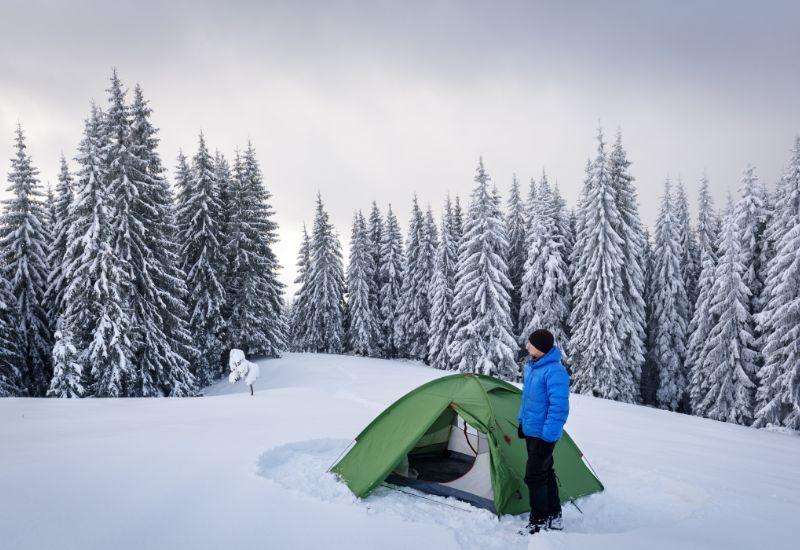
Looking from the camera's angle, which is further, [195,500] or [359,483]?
[359,483]

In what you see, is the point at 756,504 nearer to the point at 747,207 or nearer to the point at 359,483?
the point at 359,483

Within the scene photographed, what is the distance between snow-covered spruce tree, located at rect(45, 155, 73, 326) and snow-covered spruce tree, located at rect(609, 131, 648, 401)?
27971 millimetres

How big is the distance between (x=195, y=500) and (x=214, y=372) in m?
23.6

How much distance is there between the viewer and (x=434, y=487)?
21.7 ft

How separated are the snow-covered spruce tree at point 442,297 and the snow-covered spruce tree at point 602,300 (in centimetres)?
954

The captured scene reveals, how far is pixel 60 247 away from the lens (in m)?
21.8

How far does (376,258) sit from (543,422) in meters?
40.2

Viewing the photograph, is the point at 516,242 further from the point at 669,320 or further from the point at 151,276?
the point at 151,276

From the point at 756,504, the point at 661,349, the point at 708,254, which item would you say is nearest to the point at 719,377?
the point at 661,349

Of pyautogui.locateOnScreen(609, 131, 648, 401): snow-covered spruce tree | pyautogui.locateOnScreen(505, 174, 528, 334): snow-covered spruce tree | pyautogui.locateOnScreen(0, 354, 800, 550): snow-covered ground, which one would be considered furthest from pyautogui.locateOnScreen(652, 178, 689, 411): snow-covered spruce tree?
pyautogui.locateOnScreen(0, 354, 800, 550): snow-covered ground

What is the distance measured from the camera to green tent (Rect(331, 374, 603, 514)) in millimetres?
6055

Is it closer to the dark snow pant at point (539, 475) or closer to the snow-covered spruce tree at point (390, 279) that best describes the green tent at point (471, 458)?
the dark snow pant at point (539, 475)

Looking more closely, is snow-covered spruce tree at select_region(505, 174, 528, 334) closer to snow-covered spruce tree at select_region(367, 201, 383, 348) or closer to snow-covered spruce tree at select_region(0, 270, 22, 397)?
snow-covered spruce tree at select_region(367, 201, 383, 348)

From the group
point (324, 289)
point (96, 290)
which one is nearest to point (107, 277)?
point (96, 290)
